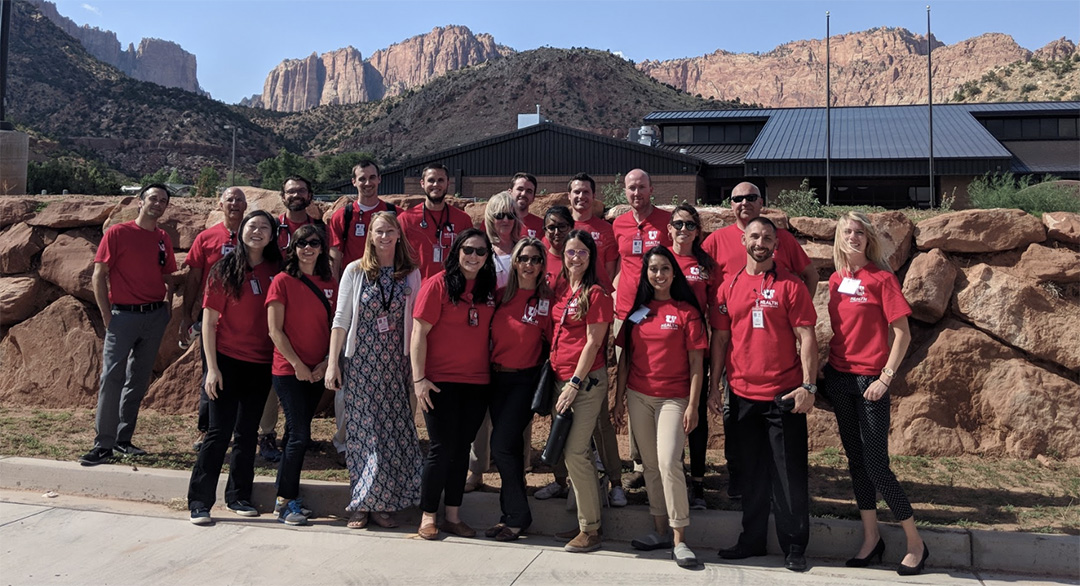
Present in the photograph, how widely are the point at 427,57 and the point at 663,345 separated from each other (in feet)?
665

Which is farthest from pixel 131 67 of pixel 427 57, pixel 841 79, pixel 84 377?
pixel 84 377

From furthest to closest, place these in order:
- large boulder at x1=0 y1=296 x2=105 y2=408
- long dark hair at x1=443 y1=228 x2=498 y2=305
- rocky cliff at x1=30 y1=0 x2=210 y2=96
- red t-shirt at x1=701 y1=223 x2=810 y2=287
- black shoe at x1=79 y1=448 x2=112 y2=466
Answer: rocky cliff at x1=30 y1=0 x2=210 y2=96, large boulder at x1=0 y1=296 x2=105 y2=408, black shoe at x1=79 y1=448 x2=112 y2=466, red t-shirt at x1=701 y1=223 x2=810 y2=287, long dark hair at x1=443 y1=228 x2=498 y2=305

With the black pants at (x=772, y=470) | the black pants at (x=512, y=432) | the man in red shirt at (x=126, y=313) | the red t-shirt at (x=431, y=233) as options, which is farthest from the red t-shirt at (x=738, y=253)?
the man in red shirt at (x=126, y=313)

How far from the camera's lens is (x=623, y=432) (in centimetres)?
674

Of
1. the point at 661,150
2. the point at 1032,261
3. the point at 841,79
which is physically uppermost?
the point at 841,79

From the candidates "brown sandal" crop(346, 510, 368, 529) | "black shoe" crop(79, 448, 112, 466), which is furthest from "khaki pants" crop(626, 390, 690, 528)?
"black shoe" crop(79, 448, 112, 466)

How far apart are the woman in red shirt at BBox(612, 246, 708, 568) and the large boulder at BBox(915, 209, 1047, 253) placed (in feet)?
11.0

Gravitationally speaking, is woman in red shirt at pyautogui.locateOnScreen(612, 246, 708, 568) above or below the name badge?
below

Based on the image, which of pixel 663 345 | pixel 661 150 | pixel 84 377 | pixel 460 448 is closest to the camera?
pixel 663 345

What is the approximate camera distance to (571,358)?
450cm

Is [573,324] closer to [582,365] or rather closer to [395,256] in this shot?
[582,365]

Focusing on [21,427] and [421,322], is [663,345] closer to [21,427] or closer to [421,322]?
[421,322]

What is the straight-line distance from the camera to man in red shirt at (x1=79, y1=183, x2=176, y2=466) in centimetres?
588

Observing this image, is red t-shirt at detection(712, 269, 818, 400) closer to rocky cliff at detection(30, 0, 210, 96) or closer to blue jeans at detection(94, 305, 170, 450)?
blue jeans at detection(94, 305, 170, 450)
